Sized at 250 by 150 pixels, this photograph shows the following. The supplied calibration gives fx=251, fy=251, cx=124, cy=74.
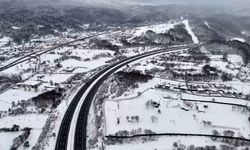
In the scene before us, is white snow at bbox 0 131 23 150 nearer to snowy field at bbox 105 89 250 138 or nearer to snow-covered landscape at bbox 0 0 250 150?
snow-covered landscape at bbox 0 0 250 150

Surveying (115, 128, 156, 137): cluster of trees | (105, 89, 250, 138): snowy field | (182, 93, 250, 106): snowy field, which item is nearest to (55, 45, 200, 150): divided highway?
(105, 89, 250, 138): snowy field

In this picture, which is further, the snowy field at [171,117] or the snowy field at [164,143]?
the snowy field at [171,117]

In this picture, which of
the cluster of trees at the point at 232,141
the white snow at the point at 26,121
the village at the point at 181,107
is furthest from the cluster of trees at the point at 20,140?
the cluster of trees at the point at 232,141

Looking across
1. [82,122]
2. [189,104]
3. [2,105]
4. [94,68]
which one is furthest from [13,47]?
[189,104]

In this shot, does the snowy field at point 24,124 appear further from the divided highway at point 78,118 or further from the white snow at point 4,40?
the white snow at point 4,40

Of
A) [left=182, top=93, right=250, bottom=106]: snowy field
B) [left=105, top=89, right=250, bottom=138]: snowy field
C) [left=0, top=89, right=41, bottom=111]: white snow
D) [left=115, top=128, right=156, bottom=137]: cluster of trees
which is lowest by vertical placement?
[left=115, top=128, right=156, bottom=137]: cluster of trees

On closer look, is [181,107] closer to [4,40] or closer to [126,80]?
[126,80]
